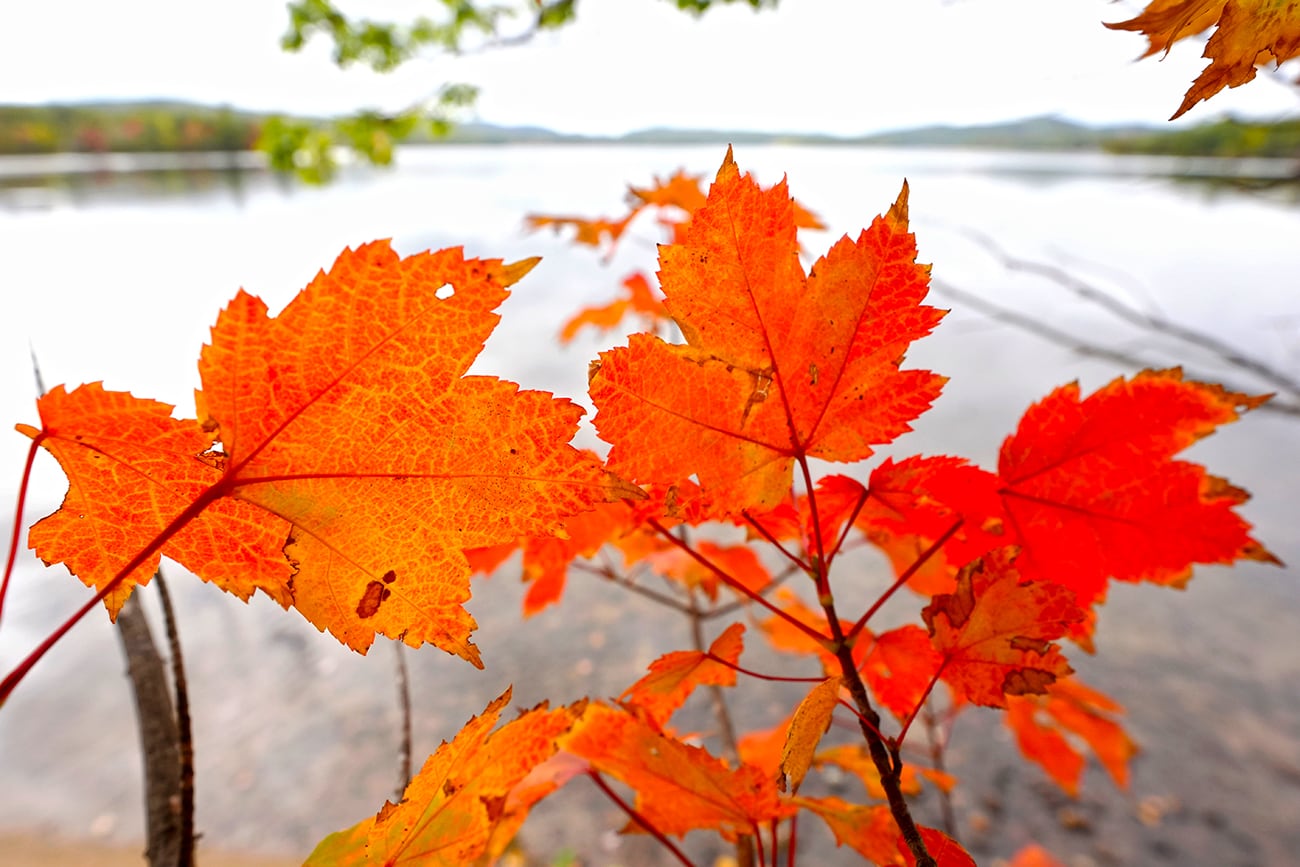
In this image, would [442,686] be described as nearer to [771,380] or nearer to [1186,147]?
[771,380]

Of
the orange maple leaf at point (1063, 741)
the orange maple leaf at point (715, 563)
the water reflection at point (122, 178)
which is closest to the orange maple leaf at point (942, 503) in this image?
the orange maple leaf at point (715, 563)

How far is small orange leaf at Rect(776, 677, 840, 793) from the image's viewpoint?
21 cm

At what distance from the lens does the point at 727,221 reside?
0.22m

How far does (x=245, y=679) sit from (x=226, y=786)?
1.28 feet

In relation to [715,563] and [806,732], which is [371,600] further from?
[715,563]

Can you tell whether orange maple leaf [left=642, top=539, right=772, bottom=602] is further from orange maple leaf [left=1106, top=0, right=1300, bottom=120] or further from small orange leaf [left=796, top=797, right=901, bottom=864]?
orange maple leaf [left=1106, top=0, right=1300, bottom=120]

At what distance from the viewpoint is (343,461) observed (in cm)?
22

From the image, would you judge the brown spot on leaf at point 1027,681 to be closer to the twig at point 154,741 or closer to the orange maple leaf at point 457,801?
the orange maple leaf at point 457,801

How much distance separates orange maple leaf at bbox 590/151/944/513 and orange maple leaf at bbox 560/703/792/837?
15cm

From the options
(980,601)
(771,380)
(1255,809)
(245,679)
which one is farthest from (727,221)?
(245,679)

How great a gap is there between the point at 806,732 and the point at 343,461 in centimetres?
17

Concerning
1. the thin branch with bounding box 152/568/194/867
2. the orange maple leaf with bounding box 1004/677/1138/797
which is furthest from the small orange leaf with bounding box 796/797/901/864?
the orange maple leaf with bounding box 1004/677/1138/797

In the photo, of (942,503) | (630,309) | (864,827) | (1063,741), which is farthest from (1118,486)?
(630,309)

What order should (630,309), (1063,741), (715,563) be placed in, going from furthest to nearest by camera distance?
(630,309)
(1063,741)
(715,563)
